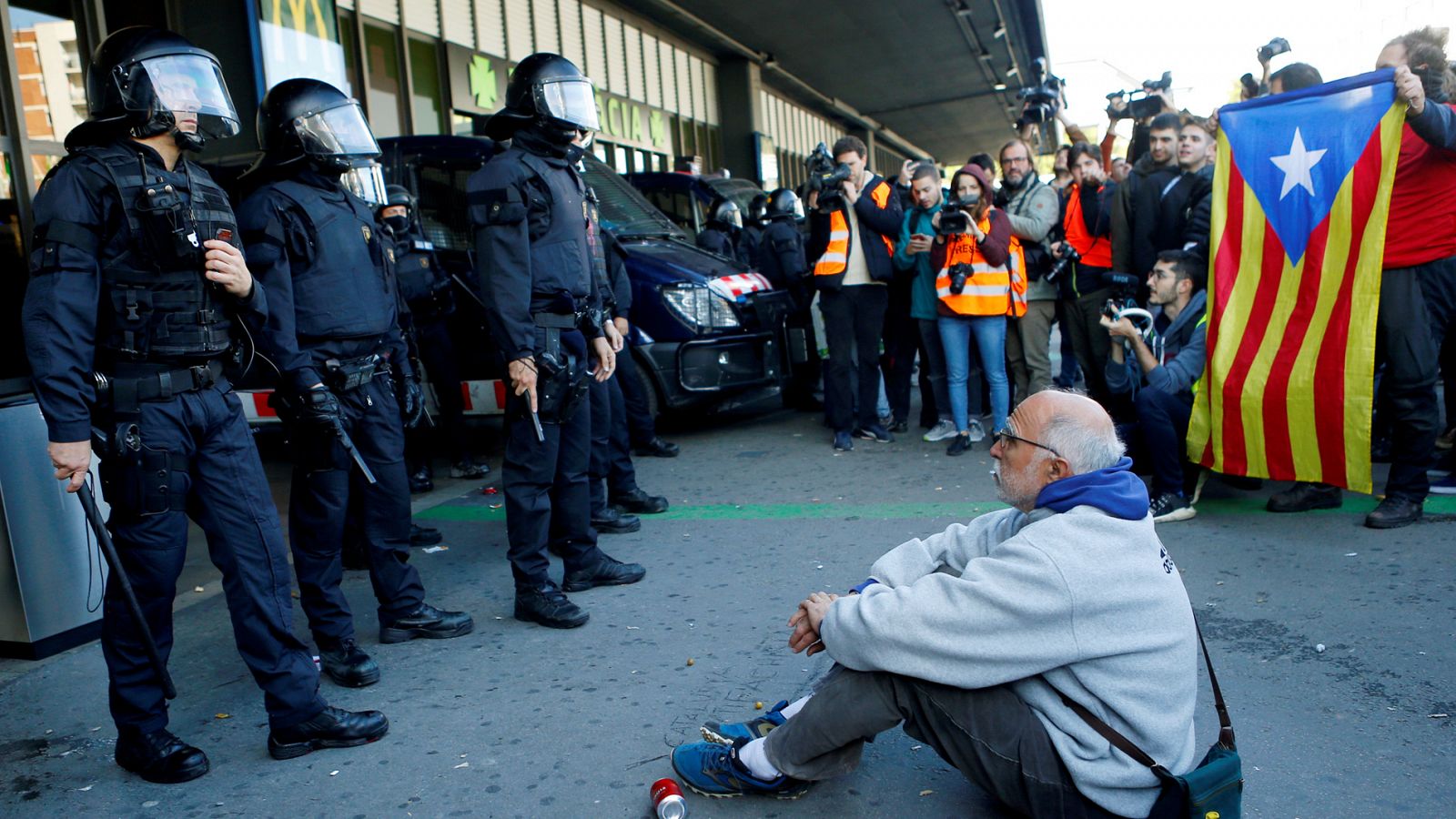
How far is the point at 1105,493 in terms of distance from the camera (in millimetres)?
2318

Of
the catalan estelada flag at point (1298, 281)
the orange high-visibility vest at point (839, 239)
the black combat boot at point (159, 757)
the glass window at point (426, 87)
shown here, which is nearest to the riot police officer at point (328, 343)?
the black combat boot at point (159, 757)

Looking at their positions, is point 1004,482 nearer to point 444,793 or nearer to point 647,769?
point 647,769

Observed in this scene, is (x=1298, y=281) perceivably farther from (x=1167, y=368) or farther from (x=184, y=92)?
(x=184, y=92)

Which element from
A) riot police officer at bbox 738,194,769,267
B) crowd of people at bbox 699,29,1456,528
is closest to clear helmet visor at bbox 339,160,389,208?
crowd of people at bbox 699,29,1456,528

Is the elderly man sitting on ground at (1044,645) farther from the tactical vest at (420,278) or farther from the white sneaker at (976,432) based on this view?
the white sneaker at (976,432)

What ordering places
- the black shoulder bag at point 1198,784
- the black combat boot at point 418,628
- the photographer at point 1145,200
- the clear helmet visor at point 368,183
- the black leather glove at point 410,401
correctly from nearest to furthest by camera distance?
the black shoulder bag at point 1198,784 < the black combat boot at point 418,628 < the black leather glove at point 410,401 < the clear helmet visor at point 368,183 < the photographer at point 1145,200

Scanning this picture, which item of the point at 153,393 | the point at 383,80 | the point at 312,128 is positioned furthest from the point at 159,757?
the point at 383,80

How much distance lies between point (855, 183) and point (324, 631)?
4.61m

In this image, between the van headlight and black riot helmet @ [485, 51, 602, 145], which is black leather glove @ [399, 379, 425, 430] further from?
the van headlight

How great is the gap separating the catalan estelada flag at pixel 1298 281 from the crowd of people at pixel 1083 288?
15 centimetres

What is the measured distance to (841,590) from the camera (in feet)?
14.5

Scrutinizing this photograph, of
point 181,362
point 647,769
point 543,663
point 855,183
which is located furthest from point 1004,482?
point 855,183

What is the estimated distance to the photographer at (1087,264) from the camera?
678 cm

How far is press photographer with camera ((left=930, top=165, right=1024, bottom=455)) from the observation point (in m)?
6.91
